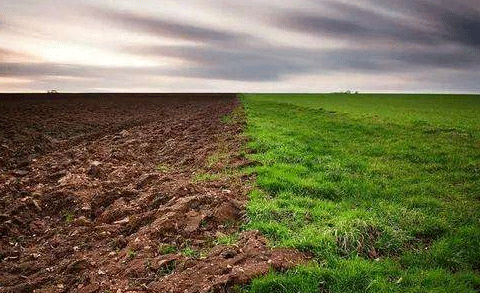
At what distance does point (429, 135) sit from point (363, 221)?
1459 cm

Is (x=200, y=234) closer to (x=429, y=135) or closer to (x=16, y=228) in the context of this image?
(x=16, y=228)

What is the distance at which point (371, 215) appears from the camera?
8953 mm

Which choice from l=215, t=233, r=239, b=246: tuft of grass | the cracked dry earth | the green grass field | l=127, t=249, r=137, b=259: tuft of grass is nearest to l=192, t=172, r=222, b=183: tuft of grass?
the cracked dry earth

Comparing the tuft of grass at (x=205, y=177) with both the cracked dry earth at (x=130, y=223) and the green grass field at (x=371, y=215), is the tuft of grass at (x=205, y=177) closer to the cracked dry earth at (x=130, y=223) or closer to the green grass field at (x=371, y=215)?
the cracked dry earth at (x=130, y=223)

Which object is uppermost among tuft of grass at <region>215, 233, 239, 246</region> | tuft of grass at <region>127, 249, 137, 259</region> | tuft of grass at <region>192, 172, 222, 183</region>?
tuft of grass at <region>192, 172, 222, 183</region>

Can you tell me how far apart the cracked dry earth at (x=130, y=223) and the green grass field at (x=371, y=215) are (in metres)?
0.53

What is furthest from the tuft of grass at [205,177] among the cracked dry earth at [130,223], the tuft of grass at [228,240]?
the tuft of grass at [228,240]

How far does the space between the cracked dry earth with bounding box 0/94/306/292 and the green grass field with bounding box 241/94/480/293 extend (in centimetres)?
53

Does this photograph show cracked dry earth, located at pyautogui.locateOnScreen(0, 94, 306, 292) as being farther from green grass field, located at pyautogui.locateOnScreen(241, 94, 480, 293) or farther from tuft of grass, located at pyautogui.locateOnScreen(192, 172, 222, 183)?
green grass field, located at pyautogui.locateOnScreen(241, 94, 480, 293)

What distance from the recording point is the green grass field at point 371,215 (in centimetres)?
656

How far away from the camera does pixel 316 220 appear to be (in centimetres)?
866

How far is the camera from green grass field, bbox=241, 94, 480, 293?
6559 millimetres

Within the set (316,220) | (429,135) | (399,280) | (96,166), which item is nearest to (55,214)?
(96,166)

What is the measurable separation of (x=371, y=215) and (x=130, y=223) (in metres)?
4.71
